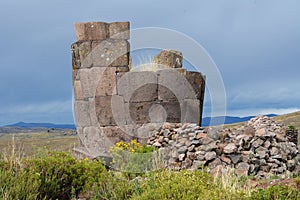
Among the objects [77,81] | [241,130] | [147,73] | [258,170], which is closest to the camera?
[258,170]

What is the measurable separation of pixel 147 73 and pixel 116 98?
1.22m

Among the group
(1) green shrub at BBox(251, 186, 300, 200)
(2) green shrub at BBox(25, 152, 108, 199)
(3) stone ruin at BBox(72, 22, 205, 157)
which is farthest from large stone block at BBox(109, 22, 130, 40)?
(1) green shrub at BBox(251, 186, 300, 200)

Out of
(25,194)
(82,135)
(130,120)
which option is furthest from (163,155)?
(25,194)

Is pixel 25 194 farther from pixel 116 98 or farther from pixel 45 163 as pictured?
pixel 116 98

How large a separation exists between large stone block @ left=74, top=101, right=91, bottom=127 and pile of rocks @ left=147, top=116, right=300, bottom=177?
2.58 metres

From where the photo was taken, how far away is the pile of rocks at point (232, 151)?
10.1 metres

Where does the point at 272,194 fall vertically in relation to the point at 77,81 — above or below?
below

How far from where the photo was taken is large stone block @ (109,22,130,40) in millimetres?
12891

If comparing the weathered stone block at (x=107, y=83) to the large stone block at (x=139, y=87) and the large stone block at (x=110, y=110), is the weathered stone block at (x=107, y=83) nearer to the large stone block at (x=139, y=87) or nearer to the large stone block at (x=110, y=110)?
the large stone block at (x=110, y=110)

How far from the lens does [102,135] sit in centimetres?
1277

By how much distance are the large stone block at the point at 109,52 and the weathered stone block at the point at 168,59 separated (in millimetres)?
1170

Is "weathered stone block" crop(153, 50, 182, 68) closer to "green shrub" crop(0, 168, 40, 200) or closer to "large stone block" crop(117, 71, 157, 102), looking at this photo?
"large stone block" crop(117, 71, 157, 102)

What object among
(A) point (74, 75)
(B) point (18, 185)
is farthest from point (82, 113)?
(B) point (18, 185)

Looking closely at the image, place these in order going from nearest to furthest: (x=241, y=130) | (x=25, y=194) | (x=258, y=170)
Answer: (x=25, y=194)
(x=258, y=170)
(x=241, y=130)
